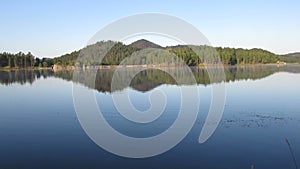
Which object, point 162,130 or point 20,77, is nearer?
point 162,130

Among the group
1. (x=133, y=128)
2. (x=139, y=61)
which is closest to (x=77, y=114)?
(x=133, y=128)

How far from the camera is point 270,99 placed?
25.0 meters

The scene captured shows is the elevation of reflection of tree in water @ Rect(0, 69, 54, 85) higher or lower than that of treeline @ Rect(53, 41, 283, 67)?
lower

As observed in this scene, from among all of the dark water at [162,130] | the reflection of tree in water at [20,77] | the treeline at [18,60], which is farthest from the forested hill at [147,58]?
the dark water at [162,130]

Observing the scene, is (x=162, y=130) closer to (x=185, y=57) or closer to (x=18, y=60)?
(x=185, y=57)

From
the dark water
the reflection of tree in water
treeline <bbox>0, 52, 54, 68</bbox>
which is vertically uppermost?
treeline <bbox>0, 52, 54, 68</bbox>

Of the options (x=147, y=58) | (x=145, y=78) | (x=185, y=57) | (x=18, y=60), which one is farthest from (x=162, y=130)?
(x=18, y=60)

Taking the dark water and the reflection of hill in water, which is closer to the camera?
the dark water

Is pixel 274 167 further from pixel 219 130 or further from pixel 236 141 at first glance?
pixel 219 130

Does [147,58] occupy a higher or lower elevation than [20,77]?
higher

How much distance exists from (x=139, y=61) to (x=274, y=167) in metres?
87.4

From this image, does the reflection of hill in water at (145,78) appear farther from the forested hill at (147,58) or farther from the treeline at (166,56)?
the forested hill at (147,58)

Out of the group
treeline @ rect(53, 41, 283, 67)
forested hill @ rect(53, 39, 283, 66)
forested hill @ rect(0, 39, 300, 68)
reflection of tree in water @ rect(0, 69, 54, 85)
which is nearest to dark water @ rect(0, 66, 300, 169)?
reflection of tree in water @ rect(0, 69, 54, 85)

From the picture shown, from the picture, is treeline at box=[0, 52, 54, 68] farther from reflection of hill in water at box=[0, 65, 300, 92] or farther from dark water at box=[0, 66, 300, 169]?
dark water at box=[0, 66, 300, 169]
